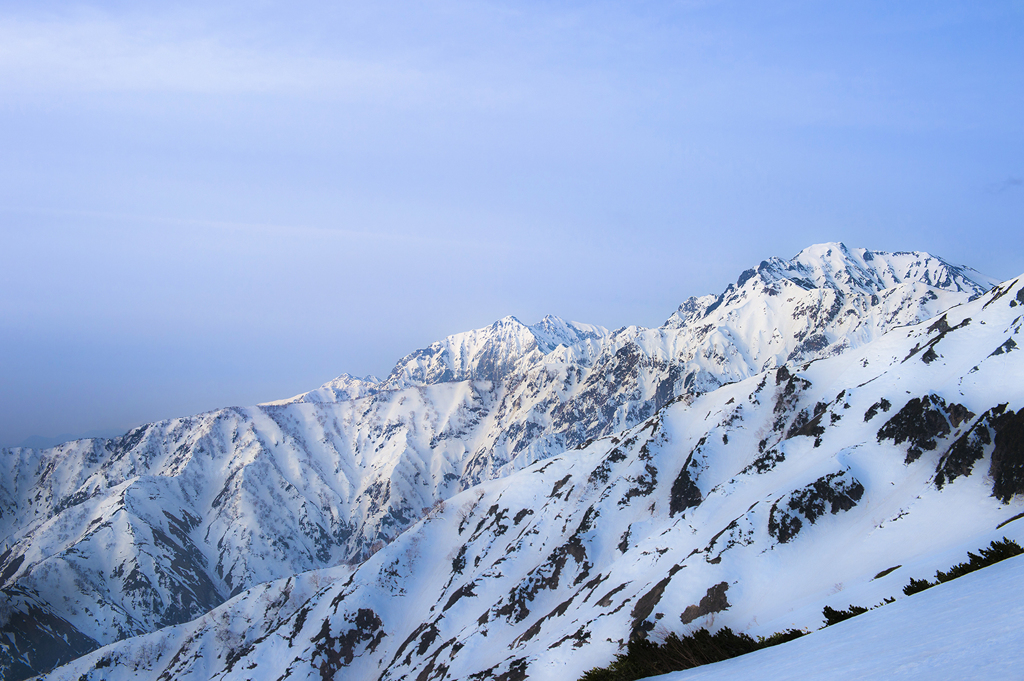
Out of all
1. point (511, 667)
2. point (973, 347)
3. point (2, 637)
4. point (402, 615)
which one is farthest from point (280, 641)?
point (973, 347)

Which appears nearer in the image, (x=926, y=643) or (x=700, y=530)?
(x=926, y=643)

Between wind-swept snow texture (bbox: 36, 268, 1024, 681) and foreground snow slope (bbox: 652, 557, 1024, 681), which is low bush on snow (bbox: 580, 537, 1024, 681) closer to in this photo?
foreground snow slope (bbox: 652, 557, 1024, 681)

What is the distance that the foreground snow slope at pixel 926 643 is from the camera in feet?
22.6

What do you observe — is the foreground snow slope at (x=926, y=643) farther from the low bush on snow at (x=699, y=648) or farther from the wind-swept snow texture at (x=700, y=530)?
the wind-swept snow texture at (x=700, y=530)

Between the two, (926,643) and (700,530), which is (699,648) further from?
(700,530)

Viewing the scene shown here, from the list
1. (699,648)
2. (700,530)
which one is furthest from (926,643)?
(700,530)

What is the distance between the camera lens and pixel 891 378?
81.9 meters

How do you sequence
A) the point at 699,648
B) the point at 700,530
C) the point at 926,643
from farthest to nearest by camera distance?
1. the point at 700,530
2. the point at 699,648
3. the point at 926,643

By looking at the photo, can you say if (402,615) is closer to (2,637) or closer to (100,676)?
(100,676)

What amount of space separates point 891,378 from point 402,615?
104m

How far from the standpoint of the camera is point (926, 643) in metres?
8.29

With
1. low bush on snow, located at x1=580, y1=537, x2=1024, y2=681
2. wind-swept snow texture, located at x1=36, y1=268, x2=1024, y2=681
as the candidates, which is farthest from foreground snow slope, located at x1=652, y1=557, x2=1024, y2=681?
wind-swept snow texture, located at x1=36, y1=268, x2=1024, y2=681

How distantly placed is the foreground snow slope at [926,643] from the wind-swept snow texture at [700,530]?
996cm

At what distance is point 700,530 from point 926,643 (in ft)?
264
